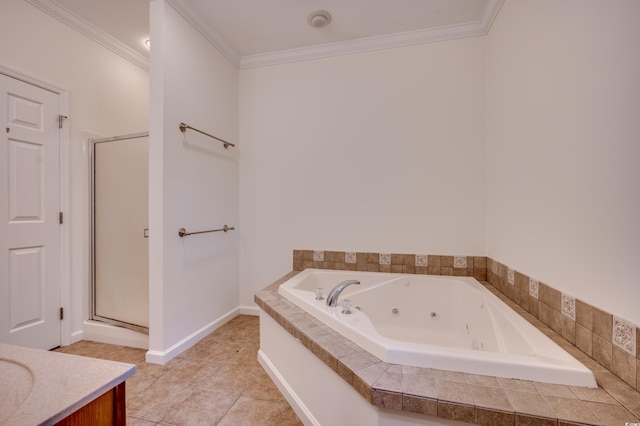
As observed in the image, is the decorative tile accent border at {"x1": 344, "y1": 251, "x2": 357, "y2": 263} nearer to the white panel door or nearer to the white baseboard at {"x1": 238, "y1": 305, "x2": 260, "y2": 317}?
the white baseboard at {"x1": 238, "y1": 305, "x2": 260, "y2": 317}

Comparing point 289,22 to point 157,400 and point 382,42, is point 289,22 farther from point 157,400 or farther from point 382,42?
point 157,400

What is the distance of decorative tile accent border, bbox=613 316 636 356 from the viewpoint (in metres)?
0.88

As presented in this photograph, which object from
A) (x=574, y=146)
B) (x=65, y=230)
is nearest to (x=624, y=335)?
(x=574, y=146)

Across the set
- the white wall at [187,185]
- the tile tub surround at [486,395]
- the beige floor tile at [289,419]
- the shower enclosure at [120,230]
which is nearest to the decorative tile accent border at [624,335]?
the tile tub surround at [486,395]

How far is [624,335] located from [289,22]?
102 inches

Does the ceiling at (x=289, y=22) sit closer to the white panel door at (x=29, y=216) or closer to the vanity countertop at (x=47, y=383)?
the white panel door at (x=29, y=216)

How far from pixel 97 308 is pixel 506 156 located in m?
3.22

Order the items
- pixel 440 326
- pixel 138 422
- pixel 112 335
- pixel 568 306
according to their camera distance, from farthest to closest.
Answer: pixel 112 335, pixel 440 326, pixel 138 422, pixel 568 306

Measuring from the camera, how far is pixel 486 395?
86cm

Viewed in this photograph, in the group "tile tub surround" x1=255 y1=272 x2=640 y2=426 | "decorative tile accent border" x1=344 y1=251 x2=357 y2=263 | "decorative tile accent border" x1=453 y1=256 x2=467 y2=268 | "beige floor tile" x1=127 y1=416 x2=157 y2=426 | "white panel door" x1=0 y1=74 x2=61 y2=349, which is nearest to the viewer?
"tile tub surround" x1=255 y1=272 x2=640 y2=426

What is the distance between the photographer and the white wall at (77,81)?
A: 6.13 ft

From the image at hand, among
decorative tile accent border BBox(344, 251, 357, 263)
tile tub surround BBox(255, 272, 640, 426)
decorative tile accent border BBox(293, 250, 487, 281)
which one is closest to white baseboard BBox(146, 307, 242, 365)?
decorative tile accent border BBox(293, 250, 487, 281)

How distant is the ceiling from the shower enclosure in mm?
911

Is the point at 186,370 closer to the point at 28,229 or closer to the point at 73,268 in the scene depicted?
the point at 73,268
